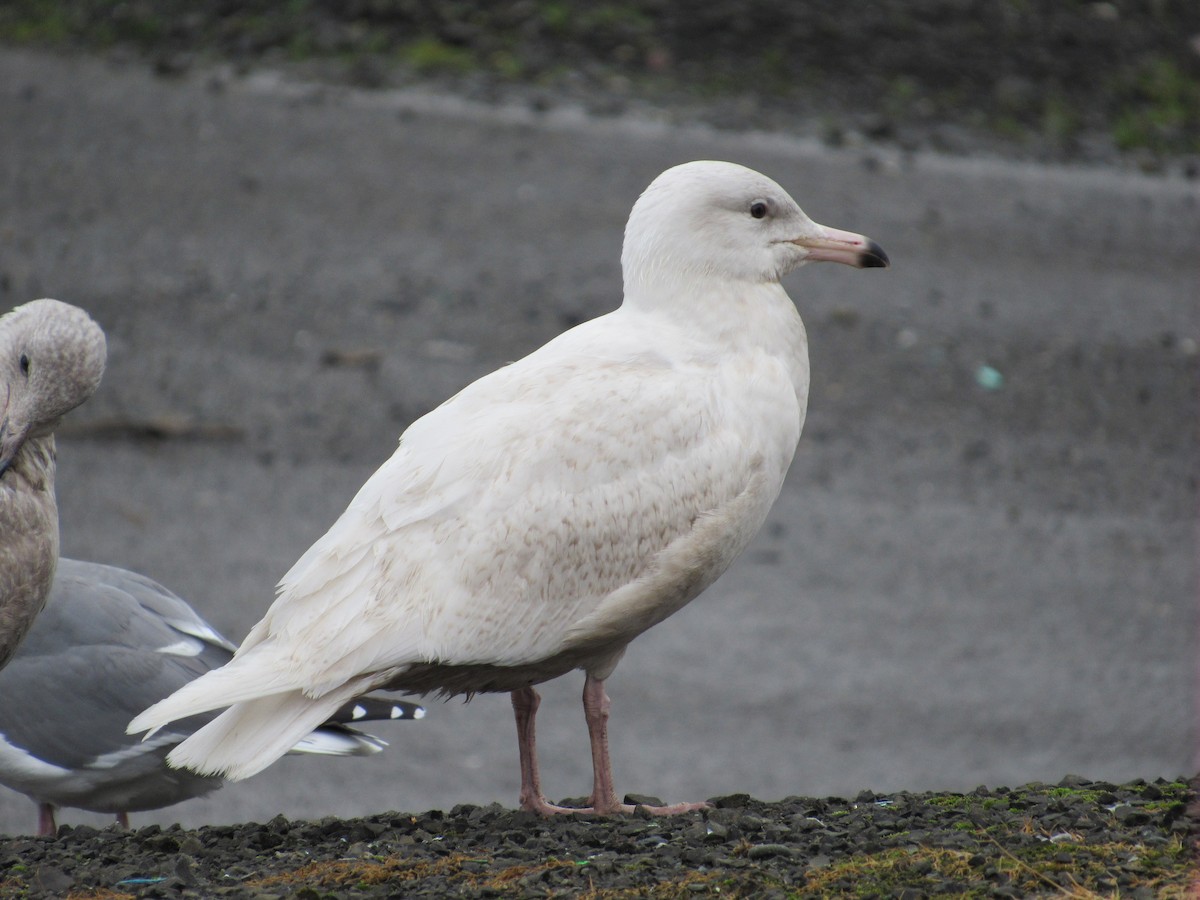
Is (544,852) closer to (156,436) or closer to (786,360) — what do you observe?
(786,360)

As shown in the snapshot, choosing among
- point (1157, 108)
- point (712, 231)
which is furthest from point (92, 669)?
point (1157, 108)

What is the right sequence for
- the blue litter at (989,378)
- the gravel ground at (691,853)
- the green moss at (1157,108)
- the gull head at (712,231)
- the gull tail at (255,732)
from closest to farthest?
the gravel ground at (691,853)
the gull tail at (255,732)
the gull head at (712,231)
the blue litter at (989,378)
the green moss at (1157,108)

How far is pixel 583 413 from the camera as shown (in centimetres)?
503

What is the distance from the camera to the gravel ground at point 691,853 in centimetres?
409

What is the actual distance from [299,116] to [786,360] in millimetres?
10600

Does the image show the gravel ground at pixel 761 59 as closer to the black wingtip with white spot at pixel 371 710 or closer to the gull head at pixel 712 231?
the gull head at pixel 712 231

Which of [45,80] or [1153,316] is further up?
[45,80]

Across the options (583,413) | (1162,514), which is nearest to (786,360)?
(583,413)

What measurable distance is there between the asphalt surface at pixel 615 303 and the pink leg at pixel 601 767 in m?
3.82

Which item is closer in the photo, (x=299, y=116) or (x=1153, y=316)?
(x=1153, y=316)

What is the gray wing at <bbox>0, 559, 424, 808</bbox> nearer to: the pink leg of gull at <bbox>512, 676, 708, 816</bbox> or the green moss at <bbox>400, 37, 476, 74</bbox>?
the pink leg of gull at <bbox>512, 676, 708, 816</bbox>

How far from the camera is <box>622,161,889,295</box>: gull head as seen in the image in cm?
555

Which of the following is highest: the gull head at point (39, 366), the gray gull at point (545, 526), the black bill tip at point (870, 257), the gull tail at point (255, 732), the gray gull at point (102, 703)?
the black bill tip at point (870, 257)

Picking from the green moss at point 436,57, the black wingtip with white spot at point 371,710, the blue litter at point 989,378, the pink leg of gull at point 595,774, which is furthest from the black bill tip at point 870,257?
the green moss at point 436,57
